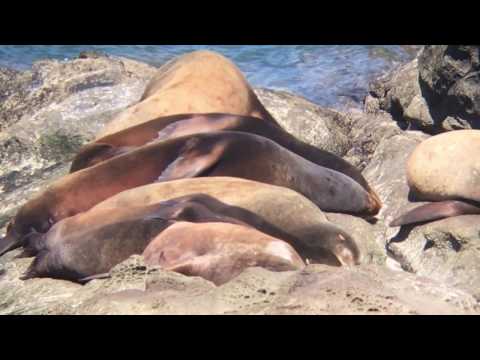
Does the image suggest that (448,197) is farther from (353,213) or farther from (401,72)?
(401,72)

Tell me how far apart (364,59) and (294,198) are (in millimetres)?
10091

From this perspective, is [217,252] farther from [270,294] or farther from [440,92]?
[440,92]

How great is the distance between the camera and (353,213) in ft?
14.0

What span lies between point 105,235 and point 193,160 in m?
0.80

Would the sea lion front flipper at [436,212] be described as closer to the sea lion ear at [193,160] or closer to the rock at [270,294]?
the sea lion ear at [193,160]

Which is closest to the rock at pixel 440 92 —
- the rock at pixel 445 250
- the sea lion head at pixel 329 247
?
the rock at pixel 445 250

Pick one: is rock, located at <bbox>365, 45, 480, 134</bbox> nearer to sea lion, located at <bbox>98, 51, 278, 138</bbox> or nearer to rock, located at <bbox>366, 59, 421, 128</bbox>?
rock, located at <bbox>366, 59, 421, 128</bbox>

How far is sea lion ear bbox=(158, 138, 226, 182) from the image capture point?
3.60 meters

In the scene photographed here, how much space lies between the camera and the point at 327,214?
12.9 ft

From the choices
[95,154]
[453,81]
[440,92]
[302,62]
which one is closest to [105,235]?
[95,154]

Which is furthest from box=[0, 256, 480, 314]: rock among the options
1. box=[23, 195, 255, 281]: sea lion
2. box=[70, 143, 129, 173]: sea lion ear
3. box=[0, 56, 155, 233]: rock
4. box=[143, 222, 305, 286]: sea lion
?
box=[0, 56, 155, 233]: rock

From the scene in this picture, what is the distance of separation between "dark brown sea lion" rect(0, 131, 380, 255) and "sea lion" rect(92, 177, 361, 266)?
0.68 feet

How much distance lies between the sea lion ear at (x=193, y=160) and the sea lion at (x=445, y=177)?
1462mm
